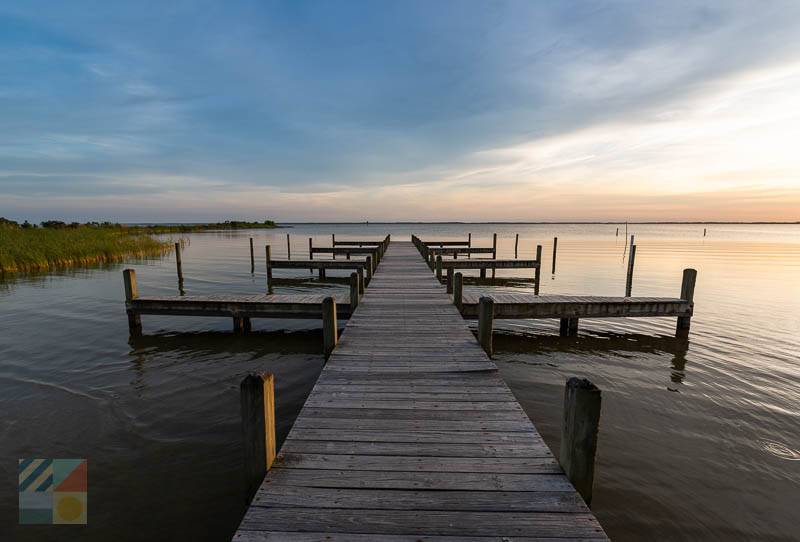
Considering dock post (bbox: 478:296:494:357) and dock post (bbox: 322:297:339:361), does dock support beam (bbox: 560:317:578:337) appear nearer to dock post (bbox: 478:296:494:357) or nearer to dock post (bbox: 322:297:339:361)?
dock post (bbox: 478:296:494:357)

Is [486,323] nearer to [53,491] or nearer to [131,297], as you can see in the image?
[53,491]

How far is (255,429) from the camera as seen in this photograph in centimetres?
325

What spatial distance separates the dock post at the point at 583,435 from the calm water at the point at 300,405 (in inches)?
67.0

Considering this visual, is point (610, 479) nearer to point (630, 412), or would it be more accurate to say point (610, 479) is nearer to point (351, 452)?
point (630, 412)

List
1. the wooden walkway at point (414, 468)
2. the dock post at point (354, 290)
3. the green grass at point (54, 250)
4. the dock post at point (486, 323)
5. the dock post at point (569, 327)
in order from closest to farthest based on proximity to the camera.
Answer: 1. the wooden walkway at point (414, 468)
2. the dock post at point (486, 323)
3. the dock post at point (354, 290)
4. the dock post at point (569, 327)
5. the green grass at point (54, 250)

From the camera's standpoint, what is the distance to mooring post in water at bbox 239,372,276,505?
322 cm

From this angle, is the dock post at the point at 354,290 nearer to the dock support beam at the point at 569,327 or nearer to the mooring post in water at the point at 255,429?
the mooring post in water at the point at 255,429

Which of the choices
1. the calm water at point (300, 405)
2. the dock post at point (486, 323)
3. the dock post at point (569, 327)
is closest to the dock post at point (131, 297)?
the calm water at point (300, 405)

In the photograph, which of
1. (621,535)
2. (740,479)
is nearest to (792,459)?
(740,479)

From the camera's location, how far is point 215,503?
4.56m

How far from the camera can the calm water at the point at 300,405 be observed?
14.6 feet

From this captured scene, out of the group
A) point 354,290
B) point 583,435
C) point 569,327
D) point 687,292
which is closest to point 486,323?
point 583,435

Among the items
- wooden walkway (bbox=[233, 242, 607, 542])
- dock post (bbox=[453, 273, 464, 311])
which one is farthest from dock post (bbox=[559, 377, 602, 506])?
dock post (bbox=[453, 273, 464, 311])

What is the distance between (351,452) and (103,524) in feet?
10.6
